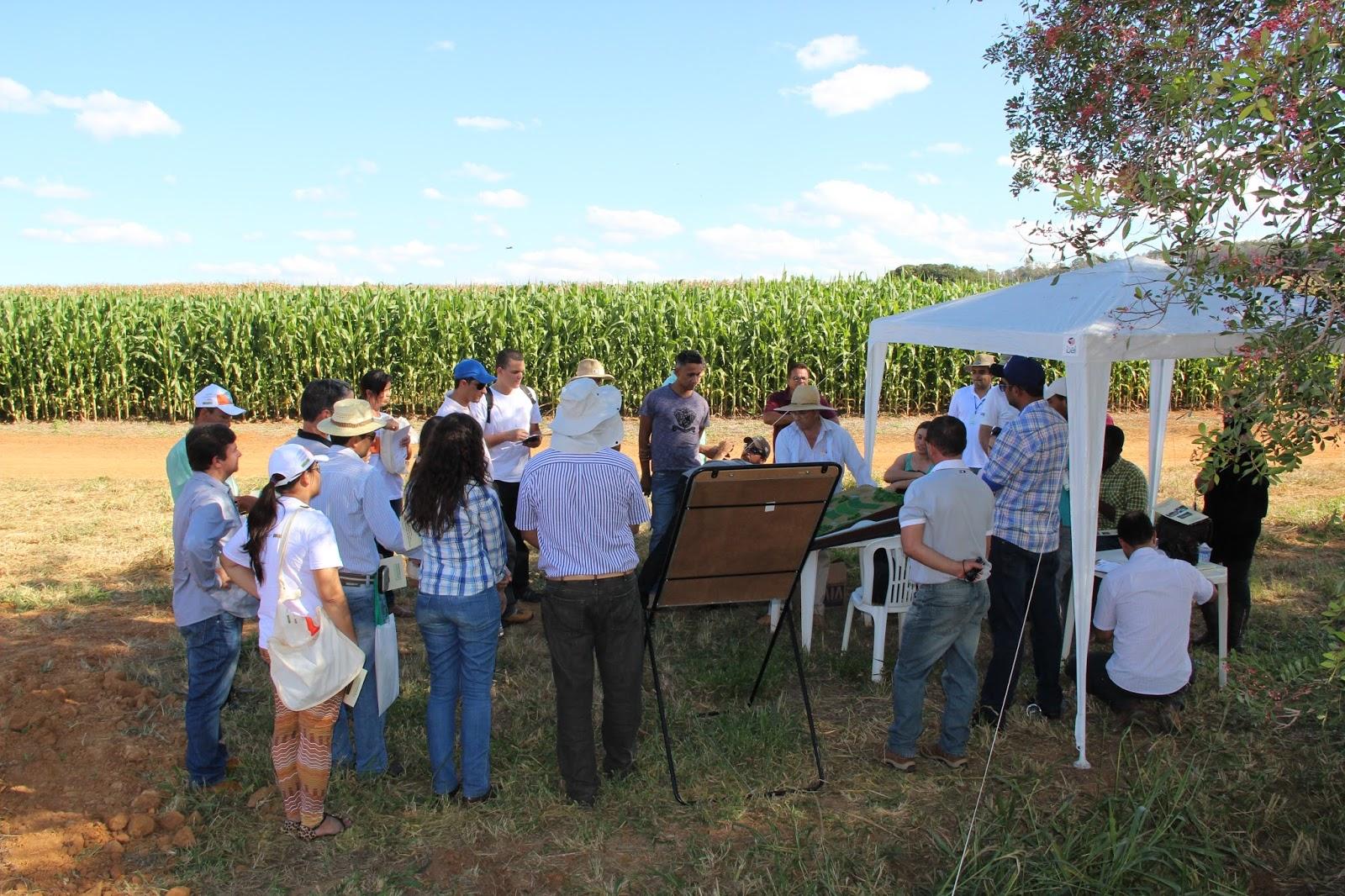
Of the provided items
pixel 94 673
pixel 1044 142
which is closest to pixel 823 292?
pixel 1044 142

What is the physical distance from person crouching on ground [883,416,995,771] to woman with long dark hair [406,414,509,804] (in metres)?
2.04

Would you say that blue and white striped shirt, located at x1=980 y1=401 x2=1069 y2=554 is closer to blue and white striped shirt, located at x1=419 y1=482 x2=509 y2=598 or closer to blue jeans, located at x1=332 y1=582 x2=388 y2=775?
blue and white striped shirt, located at x1=419 y1=482 x2=509 y2=598

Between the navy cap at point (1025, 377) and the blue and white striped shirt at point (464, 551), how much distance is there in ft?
10.2

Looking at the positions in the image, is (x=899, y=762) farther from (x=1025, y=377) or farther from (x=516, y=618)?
(x=516, y=618)

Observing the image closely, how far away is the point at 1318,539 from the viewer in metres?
10.5

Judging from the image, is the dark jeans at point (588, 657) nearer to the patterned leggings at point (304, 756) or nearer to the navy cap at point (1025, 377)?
the patterned leggings at point (304, 756)

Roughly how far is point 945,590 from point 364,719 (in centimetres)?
296

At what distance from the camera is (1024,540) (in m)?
5.75

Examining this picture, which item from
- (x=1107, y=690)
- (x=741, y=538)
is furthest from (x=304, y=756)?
(x=1107, y=690)

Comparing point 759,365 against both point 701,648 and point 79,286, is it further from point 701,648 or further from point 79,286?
point 79,286

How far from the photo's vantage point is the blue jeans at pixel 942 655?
17.1 ft

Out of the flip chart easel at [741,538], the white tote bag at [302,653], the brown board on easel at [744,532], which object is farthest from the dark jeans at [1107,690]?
the white tote bag at [302,653]

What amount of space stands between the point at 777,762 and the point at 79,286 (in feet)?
162

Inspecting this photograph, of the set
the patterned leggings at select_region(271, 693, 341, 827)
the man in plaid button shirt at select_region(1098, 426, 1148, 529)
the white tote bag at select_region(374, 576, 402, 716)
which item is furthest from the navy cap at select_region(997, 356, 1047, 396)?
the patterned leggings at select_region(271, 693, 341, 827)
